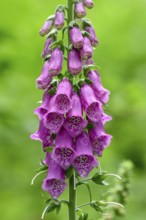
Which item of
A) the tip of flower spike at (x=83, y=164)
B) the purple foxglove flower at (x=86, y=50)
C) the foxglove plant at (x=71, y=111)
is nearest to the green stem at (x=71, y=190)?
the foxglove plant at (x=71, y=111)

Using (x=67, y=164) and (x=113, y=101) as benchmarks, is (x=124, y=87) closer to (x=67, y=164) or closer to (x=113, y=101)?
(x=113, y=101)

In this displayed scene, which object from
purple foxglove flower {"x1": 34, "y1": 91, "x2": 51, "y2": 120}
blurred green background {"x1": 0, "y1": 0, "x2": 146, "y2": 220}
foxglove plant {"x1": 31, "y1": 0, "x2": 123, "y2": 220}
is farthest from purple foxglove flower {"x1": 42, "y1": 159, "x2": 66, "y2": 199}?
blurred green background {"x1": 0, "y1": 0, "x2": 146, "y2": 220}

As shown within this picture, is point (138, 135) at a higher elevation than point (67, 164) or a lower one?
higher

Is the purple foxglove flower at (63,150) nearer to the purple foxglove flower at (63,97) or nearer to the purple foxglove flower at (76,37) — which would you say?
the purple foxglove flower at (63,97)

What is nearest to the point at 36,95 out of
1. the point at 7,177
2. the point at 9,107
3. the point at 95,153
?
the point at 9,107

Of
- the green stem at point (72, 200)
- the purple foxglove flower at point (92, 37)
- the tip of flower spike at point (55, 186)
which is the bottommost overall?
the green stem at point (72, 200)

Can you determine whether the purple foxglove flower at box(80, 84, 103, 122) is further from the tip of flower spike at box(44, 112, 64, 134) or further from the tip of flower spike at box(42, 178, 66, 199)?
the tip of flower spike at box(42, 178, 66, 199)

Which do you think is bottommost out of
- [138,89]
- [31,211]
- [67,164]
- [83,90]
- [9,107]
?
[67,164]

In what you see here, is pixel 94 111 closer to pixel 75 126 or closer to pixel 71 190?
pixel 75 126
